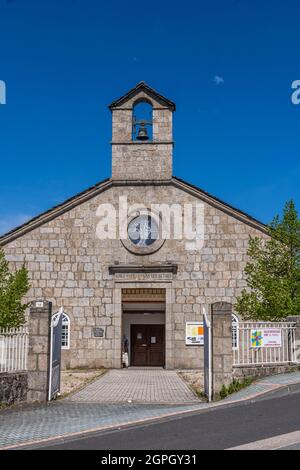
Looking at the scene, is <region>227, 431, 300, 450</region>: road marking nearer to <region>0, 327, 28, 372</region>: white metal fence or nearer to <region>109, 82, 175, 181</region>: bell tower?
<region>0, 327, 28, 372</region>: white metal fence

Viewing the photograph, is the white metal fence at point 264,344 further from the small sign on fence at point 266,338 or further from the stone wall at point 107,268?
the stone wall at point 107,268

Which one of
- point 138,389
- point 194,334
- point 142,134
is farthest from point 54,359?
point 142,134

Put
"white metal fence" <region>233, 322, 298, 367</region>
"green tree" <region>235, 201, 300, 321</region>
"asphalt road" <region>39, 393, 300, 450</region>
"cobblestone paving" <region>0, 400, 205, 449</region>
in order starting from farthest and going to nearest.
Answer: "green tree" <region>235, 201, 300, 321</region>
"white metal fence" <region>233, 322, 298, 367</region>
"cobblestone paving" <region>0, 400, 205, 449</region>
"asphalt road" <region>39, 393, 300, 450</region>

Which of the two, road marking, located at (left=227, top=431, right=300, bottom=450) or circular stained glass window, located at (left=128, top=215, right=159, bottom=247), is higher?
circular stained glass window, located at (left=128, top=215, right=159, bottom=247)

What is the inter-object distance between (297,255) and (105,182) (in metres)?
8.25

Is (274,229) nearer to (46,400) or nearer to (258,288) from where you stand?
(258,288)

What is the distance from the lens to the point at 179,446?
775 centimetres

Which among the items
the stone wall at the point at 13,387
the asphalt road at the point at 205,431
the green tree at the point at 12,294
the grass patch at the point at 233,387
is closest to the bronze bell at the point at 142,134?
the green tree at the point at 12,294

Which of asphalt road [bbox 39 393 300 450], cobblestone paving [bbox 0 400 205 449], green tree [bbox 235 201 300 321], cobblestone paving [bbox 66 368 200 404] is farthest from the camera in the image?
green tree [bbox 235 201 300 321]

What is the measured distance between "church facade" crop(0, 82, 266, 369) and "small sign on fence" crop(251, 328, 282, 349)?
6139 millimetres

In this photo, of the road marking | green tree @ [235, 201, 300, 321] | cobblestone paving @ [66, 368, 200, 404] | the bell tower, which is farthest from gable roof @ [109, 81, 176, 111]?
the road marking

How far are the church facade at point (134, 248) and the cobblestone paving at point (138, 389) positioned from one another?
7.81 ft

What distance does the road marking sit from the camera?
24.6 feet
